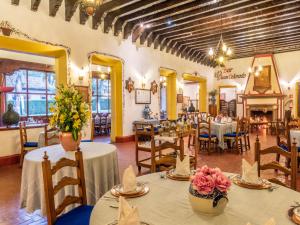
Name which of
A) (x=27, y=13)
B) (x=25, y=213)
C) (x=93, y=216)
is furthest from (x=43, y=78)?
(x=93, y=216)

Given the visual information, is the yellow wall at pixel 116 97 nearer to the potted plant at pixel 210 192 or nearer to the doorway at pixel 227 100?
the potted plant at pixel 210 192

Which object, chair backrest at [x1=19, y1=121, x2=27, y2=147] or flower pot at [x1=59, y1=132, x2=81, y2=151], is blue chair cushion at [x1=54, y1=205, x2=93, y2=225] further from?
chair backrest at [x1=19, y1=121, x2=27, y2=147]

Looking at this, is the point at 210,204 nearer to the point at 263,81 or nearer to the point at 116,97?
the point at 116,97

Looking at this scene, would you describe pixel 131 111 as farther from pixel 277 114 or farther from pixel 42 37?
pixel 277 114

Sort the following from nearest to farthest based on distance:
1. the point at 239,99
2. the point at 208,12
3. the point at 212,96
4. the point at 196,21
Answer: the point at 208,12, the point at 196,21, the point at 239,99, the point at 212,96

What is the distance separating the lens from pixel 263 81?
12.5m

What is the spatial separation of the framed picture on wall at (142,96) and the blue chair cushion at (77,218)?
7.24 metres

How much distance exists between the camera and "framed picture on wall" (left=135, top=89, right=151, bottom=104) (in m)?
9.11

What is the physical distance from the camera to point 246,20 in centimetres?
770

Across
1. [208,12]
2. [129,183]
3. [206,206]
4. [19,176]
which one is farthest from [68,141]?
[208,12]

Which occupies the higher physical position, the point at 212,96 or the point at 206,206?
the point at 212,96

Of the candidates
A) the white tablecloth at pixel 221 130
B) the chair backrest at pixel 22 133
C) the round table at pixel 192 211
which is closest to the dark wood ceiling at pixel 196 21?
the chair backrest at pixel 22 133

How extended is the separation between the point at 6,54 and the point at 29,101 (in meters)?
1.97

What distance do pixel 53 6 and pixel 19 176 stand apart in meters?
4.17
